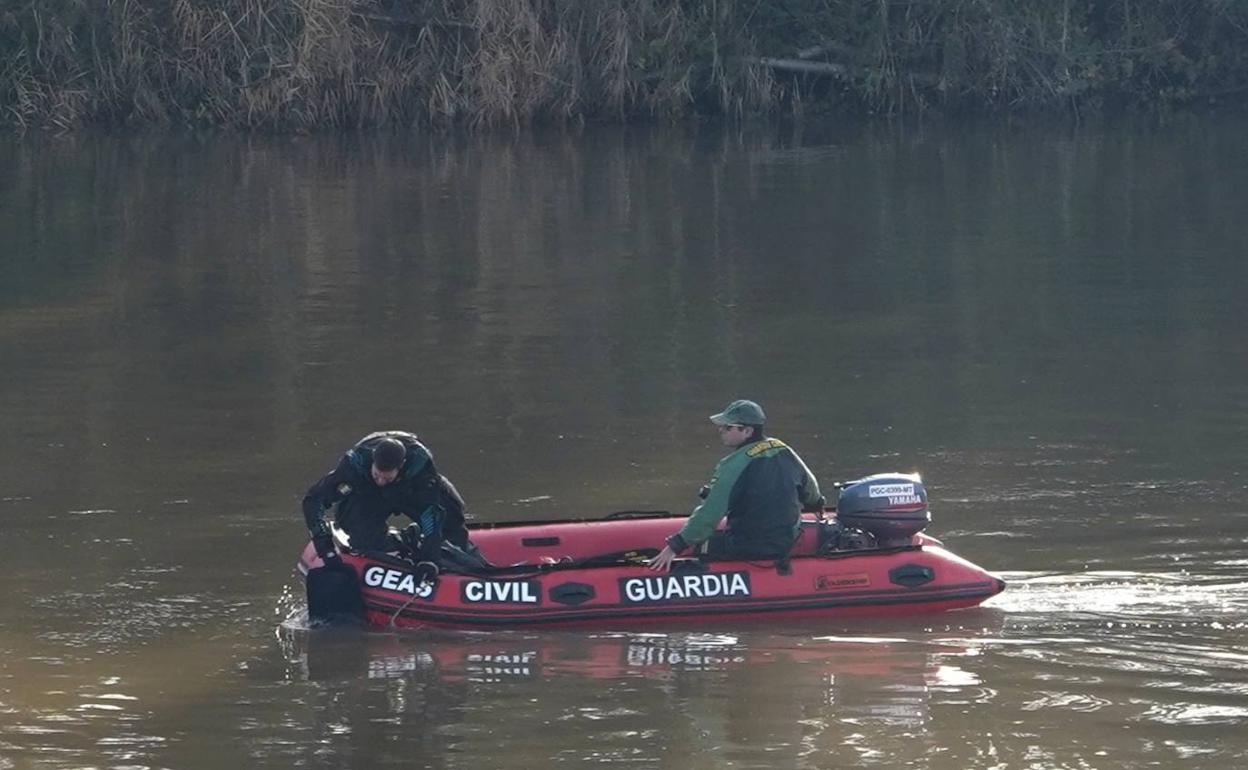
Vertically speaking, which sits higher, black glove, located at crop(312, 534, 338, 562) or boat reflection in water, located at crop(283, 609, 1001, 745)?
black glove, located at crop(312, 534, 338, 562)

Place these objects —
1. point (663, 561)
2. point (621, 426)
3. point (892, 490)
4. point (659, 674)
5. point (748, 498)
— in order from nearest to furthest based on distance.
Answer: point (659, 674) → point (663, 561) → point (748, 498) → point (892, 490) → point (621, 426)

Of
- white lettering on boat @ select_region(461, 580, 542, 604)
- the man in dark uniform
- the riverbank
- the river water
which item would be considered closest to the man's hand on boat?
the river water

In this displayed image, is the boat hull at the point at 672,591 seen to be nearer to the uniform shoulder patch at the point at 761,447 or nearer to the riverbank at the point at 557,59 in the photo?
the uniform shoulder patch at the point at 761,447

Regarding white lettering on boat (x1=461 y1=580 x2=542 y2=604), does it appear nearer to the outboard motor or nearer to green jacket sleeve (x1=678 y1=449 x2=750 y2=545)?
green jacket sleeve (x1=678 y1=449 x2=750 y2=545)

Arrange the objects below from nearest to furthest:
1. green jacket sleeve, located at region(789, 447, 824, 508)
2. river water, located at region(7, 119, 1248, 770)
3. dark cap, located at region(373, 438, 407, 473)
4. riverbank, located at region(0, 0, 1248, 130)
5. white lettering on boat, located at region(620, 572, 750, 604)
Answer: river water, located at region(7, 119, 1248, 770) < dark cap, located at region(373, 438, 407, 473) < white lettering on boat, located at region(620, 572, 750, 604) < green jacket sleeve, located at region(789, 447, 824, 508) < riverbank, located at region(0, 0, 1248, 130)

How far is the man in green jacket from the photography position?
10234 mm

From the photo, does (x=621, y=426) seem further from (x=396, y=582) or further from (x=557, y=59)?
(x=557, y=59)

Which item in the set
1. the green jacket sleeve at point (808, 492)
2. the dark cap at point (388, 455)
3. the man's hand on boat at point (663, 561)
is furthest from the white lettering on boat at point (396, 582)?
the green jacket sleeve at point (808, 492)

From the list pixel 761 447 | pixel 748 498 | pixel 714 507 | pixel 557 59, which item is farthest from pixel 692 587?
pixel 557 59

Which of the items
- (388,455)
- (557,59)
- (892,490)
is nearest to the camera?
(388,455)

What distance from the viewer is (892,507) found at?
10617 millimetres

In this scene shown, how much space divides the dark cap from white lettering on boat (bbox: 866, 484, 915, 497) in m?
2.42

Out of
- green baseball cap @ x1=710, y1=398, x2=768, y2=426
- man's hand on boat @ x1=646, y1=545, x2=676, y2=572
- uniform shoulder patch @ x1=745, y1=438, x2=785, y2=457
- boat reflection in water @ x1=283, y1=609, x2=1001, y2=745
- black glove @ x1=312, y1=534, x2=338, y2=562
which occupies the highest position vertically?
green baseball cap @ x1=710, y1=398, x2=768, y2=426

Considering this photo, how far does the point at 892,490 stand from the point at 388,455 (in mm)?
2574
